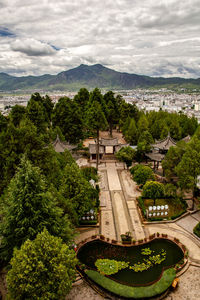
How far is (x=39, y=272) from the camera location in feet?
30.9

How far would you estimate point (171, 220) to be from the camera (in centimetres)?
1967

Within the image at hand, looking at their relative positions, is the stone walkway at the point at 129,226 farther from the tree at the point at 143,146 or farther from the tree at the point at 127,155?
the tree at the point at 143,146

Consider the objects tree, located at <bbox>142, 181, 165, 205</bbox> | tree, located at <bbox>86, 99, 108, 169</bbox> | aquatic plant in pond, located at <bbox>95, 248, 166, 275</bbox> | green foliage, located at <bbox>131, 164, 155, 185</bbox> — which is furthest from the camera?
tree, located at <bbox>86, 99, 108, 169</bbox>

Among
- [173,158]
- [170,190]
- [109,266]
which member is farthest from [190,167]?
[109,266]

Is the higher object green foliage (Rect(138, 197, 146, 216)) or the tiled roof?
the tiled roof

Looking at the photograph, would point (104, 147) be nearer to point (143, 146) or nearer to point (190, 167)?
point (143, 146)

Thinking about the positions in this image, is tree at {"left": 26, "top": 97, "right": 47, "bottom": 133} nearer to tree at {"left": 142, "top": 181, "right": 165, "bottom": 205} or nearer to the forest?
the forest

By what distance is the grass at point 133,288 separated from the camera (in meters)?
12.2

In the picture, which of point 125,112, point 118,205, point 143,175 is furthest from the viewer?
point 125,112

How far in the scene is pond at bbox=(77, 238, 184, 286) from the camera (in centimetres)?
1394

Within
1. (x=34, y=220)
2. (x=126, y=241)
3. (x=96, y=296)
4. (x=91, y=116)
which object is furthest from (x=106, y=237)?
(x=91, y=116)

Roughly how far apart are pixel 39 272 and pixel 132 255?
858 cm

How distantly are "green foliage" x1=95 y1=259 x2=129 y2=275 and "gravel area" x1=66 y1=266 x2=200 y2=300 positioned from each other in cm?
164

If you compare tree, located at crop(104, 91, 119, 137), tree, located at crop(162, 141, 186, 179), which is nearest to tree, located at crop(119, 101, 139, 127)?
tree, located at crop(104, 91, 119, 137)
